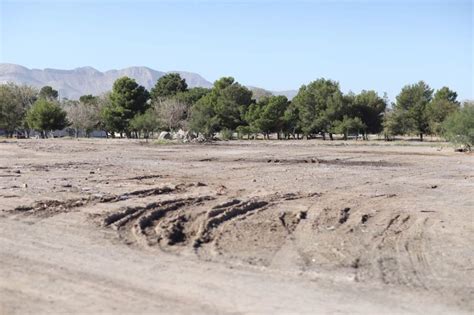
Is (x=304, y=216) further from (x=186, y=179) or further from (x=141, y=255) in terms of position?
(x=186, y=179)

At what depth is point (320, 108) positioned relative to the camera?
8962cm

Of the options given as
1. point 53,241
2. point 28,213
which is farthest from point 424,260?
point 28,213

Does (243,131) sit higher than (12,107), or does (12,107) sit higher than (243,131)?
(12,107)

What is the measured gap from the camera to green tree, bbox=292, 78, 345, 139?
87.1 metres

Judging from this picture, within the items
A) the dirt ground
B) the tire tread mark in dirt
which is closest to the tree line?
the dirt ground

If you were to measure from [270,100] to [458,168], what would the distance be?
59.1 m

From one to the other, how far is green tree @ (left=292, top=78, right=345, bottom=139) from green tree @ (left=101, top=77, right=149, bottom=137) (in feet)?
81.5

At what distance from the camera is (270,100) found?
295 feet

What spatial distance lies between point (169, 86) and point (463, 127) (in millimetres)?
71941

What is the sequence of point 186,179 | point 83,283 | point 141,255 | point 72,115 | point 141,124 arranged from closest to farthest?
point 83,283 → point 141,255 → point 186,179 → point 141,124 → point 72,115

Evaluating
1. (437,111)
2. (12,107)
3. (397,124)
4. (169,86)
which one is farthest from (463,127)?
(12,107)

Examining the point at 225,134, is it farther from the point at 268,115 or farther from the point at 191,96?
the point at 191,96

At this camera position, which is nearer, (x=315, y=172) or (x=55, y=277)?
(x=55, y=277)

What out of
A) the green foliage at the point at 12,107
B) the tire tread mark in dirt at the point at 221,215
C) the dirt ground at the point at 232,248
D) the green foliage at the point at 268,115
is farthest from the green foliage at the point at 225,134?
the tire tread mark in dirt at the point at 221,215
